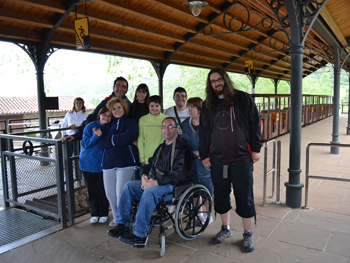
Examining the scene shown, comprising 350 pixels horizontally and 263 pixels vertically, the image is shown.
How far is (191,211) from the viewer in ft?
9.82

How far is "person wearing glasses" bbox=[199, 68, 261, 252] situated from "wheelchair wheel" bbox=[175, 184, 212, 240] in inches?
9.2

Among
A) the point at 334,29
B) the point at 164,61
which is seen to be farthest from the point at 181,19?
the point at 334,29

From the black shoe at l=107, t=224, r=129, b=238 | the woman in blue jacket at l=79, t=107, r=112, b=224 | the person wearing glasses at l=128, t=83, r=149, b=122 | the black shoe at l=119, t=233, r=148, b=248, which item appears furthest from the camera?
the person wearing glasses at l=128, t=83, r=149, b=122

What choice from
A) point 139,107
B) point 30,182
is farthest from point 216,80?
point 30,182

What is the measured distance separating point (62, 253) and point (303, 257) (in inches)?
85.8

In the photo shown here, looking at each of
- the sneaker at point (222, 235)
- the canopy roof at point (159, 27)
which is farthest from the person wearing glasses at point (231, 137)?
the canopy roof at point (159, 27)

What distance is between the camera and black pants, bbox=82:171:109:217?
3.44 m

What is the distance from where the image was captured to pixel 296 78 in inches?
153

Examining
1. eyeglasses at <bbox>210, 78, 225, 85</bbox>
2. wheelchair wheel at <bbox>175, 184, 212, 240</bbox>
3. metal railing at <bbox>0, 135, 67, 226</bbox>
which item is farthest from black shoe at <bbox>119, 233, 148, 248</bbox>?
eyeglasses at <bbox>210, 78, 225, 85</bbox>

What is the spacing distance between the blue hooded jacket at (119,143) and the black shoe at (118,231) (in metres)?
0.62

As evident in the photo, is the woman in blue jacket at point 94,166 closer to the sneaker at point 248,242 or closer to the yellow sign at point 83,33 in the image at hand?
the sneaker at point 248,242

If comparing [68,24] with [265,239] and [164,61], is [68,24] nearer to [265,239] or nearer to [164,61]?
[164,61]

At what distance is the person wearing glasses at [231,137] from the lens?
2.73 meters

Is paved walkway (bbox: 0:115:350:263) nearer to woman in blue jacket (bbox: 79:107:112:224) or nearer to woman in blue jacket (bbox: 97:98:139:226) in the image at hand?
woman in blue jacket (bbox: 79:107:112:224)
